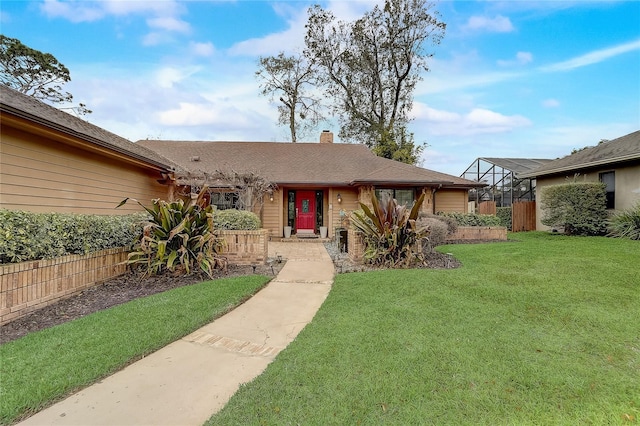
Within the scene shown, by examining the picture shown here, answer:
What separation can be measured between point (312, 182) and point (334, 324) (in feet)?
35.0

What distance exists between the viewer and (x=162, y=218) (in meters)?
6.18

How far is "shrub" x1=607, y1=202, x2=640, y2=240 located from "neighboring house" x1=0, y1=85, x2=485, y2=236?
531cm

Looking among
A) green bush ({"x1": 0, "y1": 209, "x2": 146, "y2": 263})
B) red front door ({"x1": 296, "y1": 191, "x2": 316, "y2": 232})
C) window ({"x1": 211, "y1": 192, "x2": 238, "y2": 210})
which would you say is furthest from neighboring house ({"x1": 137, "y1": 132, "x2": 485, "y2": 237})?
green bush ({"x1": 0, "y1": 209, "x2": 146, "y2": 263})

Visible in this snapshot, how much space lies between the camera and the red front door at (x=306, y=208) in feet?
49.9

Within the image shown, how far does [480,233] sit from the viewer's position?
1248 cm

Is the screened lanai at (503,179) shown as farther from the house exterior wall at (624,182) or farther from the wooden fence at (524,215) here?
the house exterior wall at (624,182)

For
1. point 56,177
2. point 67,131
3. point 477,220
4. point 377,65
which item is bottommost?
point 477,220

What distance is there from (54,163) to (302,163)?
10.8 metres

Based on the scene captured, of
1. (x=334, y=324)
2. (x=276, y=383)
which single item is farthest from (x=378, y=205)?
(x=276, y=383)

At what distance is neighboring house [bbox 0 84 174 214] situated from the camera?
18.9 feet

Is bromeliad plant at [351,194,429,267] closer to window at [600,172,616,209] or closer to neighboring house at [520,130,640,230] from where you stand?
neighboring house at [520,130,640,230]

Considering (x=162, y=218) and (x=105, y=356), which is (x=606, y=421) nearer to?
(x=105, y=356)

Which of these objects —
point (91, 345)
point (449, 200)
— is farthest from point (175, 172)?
point (449, 200)

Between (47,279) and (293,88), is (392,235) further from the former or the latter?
(293,88)
